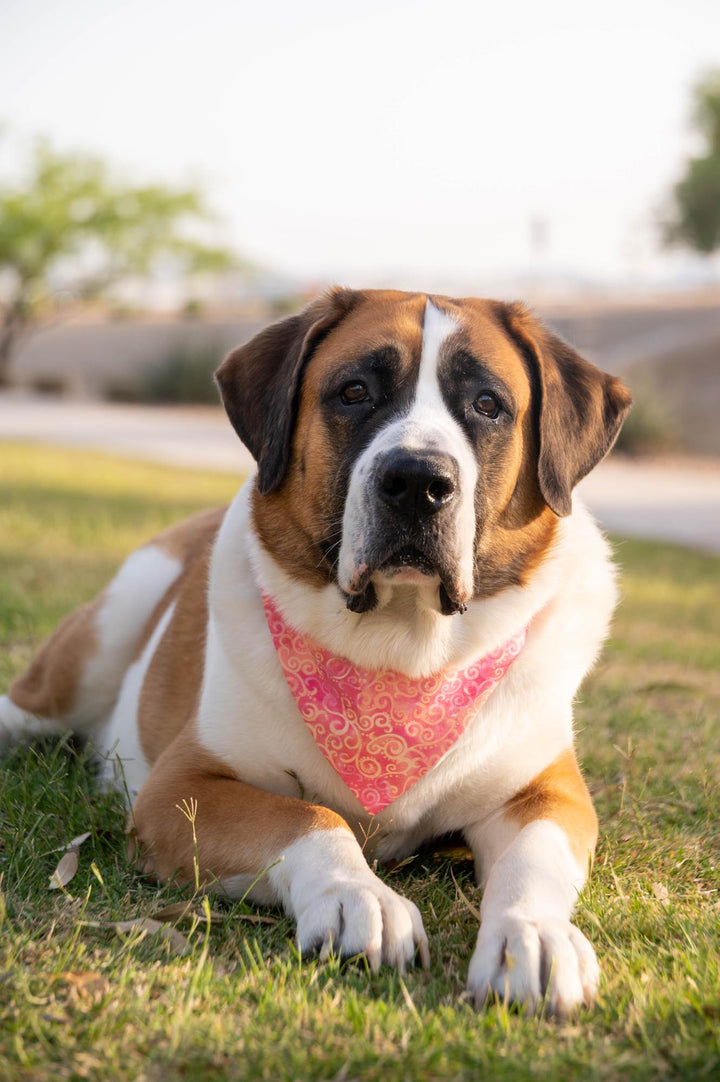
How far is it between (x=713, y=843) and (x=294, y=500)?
1.69 metres

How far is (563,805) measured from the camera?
10.4 ft

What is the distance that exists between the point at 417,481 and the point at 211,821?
3.38 feet

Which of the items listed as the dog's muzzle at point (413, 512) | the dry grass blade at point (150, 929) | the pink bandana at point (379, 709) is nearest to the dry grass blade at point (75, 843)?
the dry grass blade at point (150, 929)

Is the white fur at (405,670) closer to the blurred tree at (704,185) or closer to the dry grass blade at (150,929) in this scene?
the dry grass blade at (150,929)

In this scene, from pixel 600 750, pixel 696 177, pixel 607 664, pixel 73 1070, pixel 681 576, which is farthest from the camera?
pixel 696 177

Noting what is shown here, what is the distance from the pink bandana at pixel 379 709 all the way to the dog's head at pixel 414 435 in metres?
0.21

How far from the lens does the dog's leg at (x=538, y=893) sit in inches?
96.4

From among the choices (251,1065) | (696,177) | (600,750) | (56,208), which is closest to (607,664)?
(600,750)

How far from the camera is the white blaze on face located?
3.02 m

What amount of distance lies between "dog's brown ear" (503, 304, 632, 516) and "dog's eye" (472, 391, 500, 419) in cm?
19

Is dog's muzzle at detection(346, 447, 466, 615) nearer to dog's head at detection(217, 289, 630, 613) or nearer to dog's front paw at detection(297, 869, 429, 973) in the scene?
dog's head at detection(217, 289, 630, 613)

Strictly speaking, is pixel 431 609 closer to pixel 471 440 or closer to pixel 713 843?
pixel 471 440

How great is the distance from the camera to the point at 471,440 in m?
3.24

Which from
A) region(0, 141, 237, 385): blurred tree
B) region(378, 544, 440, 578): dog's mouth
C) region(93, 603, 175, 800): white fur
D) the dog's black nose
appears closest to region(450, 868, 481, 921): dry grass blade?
region(378, 544, 440, 578): dog's mouth
